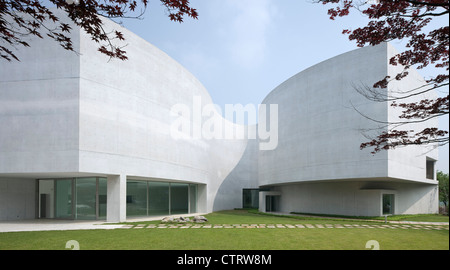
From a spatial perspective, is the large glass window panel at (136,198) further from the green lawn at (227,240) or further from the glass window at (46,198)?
the green lawn at (227,240)

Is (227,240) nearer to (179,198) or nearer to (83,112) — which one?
(83,112)

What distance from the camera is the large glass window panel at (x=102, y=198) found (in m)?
21.3

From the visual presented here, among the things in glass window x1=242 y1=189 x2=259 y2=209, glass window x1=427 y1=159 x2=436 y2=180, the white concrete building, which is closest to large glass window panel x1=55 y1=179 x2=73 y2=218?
the white concrete building

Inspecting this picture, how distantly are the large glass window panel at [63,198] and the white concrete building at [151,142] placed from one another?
0.07 m

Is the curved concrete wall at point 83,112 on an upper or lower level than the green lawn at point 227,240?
upper

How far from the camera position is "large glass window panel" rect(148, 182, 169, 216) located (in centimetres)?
2516

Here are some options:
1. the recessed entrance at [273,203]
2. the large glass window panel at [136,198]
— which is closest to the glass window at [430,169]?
the recessed entrance at [273,203]

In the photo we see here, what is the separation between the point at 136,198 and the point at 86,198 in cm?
325

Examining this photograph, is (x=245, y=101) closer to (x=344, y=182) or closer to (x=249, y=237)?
(x=344, y=182)

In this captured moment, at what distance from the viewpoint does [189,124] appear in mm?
27375

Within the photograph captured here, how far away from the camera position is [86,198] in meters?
21.6

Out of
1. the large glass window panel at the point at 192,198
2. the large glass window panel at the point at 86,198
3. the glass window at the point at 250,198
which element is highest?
the large glass window panel at the point at 86,198

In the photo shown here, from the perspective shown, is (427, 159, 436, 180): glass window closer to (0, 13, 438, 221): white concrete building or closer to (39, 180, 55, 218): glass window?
(0, 13, 438, 221): white concrete building
